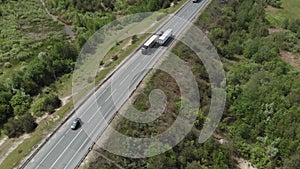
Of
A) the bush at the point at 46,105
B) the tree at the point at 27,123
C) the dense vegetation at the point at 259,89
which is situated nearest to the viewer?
the dense vegetation at the point at 259,89

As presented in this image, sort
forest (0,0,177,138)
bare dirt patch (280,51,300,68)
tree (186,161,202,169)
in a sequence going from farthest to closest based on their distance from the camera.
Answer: bare dirt patch (280,51,300,68), forest (0,0,177,138), tree (186,161,202,169)

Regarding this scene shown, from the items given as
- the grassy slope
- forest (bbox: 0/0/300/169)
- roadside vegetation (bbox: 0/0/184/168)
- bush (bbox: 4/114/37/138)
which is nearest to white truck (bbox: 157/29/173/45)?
forest (bbox: 0/0/300/169)

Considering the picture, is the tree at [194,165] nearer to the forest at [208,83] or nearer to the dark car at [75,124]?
the forest at [208,83]

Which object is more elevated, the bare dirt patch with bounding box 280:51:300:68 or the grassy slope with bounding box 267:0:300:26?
the bare dirt patch with bounding box 280:51:300:68

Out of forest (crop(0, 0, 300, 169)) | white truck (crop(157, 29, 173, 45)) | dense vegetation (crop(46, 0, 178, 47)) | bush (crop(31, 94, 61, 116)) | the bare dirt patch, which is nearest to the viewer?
forest (crop(0, 0, 300, 169))

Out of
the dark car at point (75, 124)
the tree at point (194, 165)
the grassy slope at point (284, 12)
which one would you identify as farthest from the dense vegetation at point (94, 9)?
the tree at point (194, 165)

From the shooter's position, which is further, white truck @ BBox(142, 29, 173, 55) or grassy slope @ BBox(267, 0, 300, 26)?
grassy slope @ BBox(267, 0, 300, 26)

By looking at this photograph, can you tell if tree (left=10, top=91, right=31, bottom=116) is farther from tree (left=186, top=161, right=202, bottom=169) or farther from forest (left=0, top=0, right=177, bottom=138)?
tree (left=186, top=161, right=202, bottom=169)
